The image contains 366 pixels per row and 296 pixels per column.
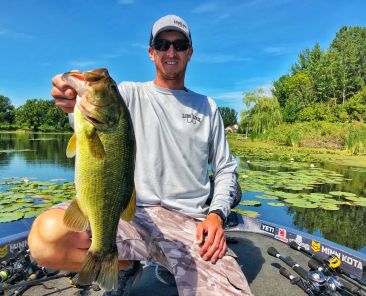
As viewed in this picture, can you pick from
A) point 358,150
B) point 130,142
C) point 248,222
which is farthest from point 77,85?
point 358,150

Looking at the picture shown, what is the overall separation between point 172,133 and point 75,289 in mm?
1652

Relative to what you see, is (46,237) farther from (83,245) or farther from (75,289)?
Answer: (75,289)

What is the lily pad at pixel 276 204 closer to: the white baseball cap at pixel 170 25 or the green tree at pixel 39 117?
the white baseball cap at pixel 170 25

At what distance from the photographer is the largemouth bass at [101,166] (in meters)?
1.77

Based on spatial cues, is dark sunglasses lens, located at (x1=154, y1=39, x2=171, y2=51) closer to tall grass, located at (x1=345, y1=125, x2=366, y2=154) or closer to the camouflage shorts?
the camouflage shorts

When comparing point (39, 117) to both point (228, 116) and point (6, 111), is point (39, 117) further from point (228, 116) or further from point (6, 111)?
point (228, 116)

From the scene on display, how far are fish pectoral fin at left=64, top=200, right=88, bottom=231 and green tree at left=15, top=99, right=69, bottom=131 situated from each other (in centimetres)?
6101

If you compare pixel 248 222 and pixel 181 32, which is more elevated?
pixel 181 32

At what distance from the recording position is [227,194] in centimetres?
291

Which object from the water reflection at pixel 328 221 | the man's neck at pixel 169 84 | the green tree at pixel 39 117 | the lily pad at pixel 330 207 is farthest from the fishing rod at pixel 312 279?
the green tree at pixel 39 117

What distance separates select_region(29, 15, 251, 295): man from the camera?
2.40m

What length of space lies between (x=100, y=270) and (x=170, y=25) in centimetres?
195

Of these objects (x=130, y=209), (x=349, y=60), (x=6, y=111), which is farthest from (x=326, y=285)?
(x=6, y=111)

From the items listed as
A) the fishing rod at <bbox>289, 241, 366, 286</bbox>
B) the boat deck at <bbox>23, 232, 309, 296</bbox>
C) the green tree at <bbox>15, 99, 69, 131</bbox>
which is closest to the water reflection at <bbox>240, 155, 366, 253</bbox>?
the fishing rod at <bbox>289, 241, 366, 286</bbox>
